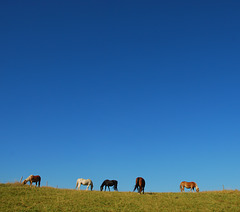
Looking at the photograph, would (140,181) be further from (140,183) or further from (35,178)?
(35,178)

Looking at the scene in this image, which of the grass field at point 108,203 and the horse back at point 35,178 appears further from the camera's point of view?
the horse back at point 35,178

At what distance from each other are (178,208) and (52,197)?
49.0 feet

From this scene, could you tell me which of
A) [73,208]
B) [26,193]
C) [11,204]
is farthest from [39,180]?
[73,208]

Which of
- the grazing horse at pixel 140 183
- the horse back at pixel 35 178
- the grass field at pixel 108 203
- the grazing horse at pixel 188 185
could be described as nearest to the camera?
the grass field at pixel 108 203

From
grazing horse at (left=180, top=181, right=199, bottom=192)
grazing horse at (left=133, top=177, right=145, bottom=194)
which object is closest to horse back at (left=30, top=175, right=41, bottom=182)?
grazing horse at (left=133, top=177, right=145, bottom=194)

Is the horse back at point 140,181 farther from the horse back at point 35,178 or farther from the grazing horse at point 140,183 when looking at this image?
the horse back at point 35,178

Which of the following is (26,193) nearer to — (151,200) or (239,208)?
(151,200)

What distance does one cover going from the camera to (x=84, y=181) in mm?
39656

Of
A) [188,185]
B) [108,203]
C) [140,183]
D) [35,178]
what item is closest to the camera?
[108,203]

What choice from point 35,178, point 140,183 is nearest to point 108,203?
point 140,183

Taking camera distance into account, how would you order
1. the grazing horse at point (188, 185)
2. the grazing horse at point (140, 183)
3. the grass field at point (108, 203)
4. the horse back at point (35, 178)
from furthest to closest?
the grazing horse at point (188, 185) < the horse back at point (35, 178) < the grazing horse at point (140, 183) < the grass field at point (108, 203)

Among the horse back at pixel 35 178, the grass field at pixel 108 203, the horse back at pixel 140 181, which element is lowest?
the grass field at pixel 108 203

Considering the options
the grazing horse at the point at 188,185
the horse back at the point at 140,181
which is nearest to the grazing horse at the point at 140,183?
the horse back at the point at 140,181

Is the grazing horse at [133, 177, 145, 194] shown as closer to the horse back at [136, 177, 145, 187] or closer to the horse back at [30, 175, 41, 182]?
the horse back at [136, 177, 145, 187]
